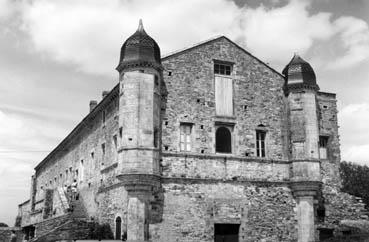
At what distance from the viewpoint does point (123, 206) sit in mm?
22547

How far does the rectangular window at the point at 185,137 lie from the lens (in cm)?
2295

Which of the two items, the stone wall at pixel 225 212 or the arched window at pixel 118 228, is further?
the arched window at pixel 118 228

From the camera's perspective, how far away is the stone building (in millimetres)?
21562

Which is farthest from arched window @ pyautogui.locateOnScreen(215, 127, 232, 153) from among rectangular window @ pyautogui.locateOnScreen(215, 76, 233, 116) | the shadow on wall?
the shadow on wall

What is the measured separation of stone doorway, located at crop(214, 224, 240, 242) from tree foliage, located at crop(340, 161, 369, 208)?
578 inches

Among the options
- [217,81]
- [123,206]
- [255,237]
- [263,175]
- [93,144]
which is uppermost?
[217,81]

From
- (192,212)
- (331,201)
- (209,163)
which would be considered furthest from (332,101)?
(192,212)

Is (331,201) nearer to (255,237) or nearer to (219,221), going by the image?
(255,237)

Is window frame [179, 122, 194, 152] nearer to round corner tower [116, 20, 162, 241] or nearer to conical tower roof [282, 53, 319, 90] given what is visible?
round corner tower [116, 20, 162, 241]

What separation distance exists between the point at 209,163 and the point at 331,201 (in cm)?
872

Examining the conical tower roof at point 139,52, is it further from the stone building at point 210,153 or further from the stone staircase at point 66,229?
the stone staircase at point 66,229

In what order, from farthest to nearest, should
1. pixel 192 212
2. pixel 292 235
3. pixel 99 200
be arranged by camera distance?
pixel 99 200
pixel 292 235
pixel 192 212

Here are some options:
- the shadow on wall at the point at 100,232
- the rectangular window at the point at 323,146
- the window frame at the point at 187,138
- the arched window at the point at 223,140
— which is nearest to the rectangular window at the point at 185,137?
the window frame at the point at 187,138

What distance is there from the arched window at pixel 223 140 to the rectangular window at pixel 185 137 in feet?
5.18
